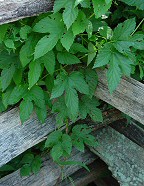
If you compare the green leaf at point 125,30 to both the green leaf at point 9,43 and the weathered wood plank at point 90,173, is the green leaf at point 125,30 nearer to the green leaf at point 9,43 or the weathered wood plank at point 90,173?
the green leaf at point 9,43

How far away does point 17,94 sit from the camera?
1.68 metres

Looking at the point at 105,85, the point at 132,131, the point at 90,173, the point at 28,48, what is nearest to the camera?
the point at 28,48

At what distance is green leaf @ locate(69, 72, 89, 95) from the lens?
164 centimetres

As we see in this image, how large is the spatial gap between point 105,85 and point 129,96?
153 mm

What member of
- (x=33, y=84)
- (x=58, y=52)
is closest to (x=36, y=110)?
(x=33, y=84)

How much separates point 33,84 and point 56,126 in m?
0.43

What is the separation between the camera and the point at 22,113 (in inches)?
65.6

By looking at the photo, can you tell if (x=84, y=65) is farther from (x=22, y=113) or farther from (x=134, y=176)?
(x=134, y=176)

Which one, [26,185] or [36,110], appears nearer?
[36,110]

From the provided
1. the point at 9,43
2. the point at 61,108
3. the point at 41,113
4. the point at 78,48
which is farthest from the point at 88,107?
the point at 9,43

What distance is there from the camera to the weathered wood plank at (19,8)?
1.25 m

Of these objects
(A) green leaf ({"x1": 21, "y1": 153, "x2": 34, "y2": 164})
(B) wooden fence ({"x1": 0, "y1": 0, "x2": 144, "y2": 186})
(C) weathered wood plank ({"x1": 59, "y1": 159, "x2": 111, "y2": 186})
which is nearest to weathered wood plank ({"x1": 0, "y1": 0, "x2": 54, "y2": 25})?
(B) wooden fence ({"x1": 0, "y1": 0, "x2": 144, "y2": 186})

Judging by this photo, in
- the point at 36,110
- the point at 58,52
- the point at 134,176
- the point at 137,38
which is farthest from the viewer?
the point at 134,176

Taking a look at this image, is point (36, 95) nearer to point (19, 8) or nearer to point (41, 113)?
point (41, 113)
